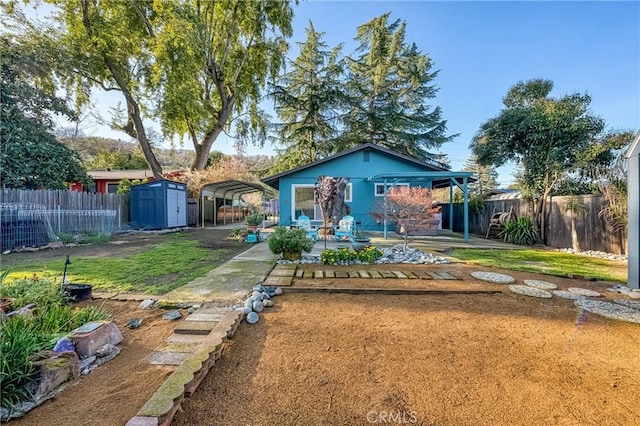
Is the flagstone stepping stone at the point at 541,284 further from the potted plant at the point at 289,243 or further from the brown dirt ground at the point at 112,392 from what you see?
the brown dirt ground at the point at 112,392

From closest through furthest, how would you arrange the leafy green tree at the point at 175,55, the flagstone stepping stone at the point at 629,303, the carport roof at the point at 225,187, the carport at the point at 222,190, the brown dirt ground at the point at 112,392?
the brown dirt ground at the point at 112,392 → the flagstone stepping stone at the point at 629,303 → the leafy green tree at the point at 175,55 → the carport roof at the point at 225,187 → the carport at the point at 222,190

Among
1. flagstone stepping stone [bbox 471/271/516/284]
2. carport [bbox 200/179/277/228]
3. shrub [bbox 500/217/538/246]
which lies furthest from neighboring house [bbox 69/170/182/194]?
flagstone stepping stone [bbox 471/271/516/284]

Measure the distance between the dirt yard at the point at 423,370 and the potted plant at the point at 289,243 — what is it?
2.62 meters

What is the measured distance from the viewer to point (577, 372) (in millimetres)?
2207

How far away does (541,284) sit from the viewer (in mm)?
4613

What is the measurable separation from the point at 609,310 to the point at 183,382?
481cm

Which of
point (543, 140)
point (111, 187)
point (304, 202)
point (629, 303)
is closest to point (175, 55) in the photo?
point (304, 202)

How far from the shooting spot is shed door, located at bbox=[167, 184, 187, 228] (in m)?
13.9

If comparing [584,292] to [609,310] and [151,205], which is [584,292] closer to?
[609,310]

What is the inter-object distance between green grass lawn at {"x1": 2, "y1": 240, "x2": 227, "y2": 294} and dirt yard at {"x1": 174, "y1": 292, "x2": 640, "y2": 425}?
7.82 ft

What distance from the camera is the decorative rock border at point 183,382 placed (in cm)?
155

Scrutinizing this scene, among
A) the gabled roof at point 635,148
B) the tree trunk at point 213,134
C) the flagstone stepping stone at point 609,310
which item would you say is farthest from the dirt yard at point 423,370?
the tree trunk at point 213,134

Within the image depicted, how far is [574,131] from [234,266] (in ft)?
37.9

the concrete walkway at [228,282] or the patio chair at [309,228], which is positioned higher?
the patio chair at [309,228]
